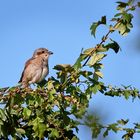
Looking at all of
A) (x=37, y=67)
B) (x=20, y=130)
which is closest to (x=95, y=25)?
(x=20, y=130)

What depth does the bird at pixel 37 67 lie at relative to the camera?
501 inches

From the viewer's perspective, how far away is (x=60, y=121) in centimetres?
491

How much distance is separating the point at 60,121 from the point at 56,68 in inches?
23.9

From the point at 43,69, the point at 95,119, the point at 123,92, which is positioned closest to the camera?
the point at 95,119

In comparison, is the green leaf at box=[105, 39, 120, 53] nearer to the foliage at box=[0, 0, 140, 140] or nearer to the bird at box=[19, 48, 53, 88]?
the foliage at box=[0, 0, 140, 140]

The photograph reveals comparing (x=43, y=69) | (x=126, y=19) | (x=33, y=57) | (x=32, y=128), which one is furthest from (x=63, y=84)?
(x=33, y=57)

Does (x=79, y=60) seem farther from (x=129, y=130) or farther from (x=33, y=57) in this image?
(x=33, y=57)

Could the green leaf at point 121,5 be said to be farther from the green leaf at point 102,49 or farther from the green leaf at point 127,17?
the green leaf at point 102,49

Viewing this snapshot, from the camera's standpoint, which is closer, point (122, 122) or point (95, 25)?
point (95, 25)

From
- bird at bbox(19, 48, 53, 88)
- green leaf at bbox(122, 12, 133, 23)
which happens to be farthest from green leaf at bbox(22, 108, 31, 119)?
bird at bbox(19, 48, 53, 88)

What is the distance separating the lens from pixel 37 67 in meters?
13.3

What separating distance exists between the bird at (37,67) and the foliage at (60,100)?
7435mm

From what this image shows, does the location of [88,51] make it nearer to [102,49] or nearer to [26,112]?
[102,49]

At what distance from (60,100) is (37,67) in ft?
28.6
